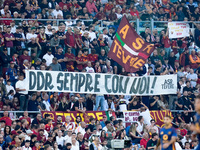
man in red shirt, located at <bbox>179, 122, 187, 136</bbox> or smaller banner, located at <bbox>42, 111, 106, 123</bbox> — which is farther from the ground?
smaller banner, located at <bbox>42, 111, 106, 123</bbox>

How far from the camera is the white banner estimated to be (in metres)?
19.8

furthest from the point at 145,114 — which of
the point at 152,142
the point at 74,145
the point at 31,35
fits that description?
the point at 31,35

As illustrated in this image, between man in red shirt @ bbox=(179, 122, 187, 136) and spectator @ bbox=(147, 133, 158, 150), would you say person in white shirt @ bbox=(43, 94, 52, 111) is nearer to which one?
spectator @ bbox=(147, 133, 158, 150)

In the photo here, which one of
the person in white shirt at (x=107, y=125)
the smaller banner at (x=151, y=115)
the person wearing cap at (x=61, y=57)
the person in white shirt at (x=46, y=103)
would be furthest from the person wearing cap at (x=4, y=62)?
the smaller banner at (x=151, y=115)

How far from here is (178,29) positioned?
1010 inches

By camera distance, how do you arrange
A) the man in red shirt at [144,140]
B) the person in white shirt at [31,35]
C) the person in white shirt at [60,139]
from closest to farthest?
1. the person in white shirt at [60,139]
2. the man in red shirt at [144,140]
3. the person in white shirt at [31,35]

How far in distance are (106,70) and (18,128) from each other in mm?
5953

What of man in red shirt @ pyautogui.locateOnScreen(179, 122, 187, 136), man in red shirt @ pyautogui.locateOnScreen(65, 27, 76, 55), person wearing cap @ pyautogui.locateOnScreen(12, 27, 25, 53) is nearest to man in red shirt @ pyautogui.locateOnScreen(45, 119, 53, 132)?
person wearing cap @ pyautogui.locateOnScreen(12, 27, 25, 53)

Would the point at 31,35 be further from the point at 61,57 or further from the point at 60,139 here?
the point at 60,139

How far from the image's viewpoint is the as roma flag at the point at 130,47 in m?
20.7

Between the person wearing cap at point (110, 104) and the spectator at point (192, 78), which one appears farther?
the spectator at point (192, 78)

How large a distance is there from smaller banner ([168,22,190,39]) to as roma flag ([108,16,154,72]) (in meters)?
4.65

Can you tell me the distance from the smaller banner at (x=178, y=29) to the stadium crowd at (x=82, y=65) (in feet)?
1.05

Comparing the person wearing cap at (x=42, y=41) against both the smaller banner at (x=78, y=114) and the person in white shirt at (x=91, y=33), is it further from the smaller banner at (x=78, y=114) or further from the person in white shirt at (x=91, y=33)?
the smaller banner at (x=78, y=114)
